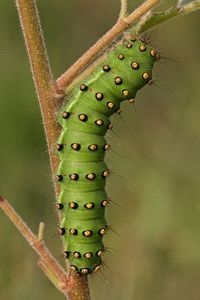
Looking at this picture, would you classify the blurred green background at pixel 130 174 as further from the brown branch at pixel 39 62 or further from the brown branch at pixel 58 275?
the brown branch at pixel 39 62

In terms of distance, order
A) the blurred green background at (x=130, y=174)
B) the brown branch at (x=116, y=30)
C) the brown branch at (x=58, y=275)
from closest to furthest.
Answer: the brown branch at (x=116, y=30), the brown branch at (x=58, y=275), the blurred green background at (x=130, y=174)

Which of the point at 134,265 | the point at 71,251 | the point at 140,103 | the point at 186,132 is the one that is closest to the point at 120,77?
the point at 71,251

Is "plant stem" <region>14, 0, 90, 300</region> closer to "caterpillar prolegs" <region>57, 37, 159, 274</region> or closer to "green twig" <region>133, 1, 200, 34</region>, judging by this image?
"caterpillar prolegs" <region>57, 37, 159, 274</region>

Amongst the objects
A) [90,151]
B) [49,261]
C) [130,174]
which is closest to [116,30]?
[90,151]

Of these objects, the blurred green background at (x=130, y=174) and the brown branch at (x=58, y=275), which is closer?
the brown branch at (x=58, y=275)

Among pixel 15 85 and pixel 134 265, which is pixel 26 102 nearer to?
pixel 15 85

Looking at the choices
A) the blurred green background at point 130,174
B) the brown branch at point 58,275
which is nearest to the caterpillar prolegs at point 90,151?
the brown branch at point 58,275

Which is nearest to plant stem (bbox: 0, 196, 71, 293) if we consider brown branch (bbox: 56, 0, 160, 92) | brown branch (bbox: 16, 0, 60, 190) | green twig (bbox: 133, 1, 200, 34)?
brown branch (bbox: 16, 0, 60, 190)
